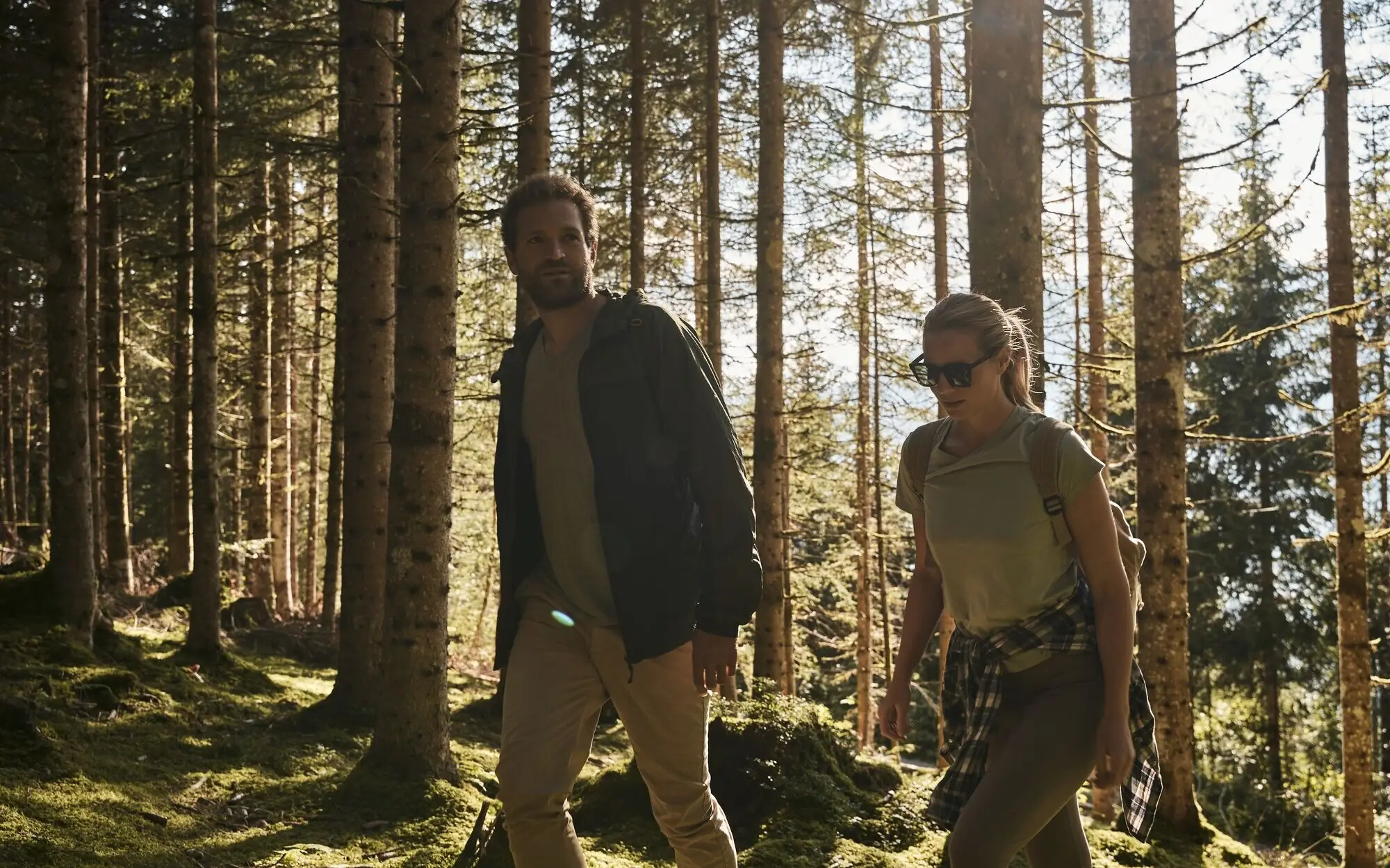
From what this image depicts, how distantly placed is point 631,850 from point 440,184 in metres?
3.96

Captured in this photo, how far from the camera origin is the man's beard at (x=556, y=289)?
3.54m

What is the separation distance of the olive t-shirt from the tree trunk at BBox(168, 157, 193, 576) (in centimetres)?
1358

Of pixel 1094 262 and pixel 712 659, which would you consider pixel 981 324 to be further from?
pixel 1094 262

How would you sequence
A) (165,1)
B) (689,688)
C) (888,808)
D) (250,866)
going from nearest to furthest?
(689,688) → (250,866) → (888,808) → (165,1)

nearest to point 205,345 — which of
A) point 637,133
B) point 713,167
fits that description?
point 637,133

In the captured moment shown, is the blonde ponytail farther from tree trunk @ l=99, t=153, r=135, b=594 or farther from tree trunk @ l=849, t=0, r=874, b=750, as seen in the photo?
tree trunk @ l=99, t=153, r=135, b=594

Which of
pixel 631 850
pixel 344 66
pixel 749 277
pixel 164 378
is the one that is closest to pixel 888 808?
pixel 631 850

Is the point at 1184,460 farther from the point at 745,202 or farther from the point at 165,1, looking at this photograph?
the point at 165,1

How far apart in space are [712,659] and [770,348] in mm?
9771

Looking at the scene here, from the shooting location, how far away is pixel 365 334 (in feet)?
30.6

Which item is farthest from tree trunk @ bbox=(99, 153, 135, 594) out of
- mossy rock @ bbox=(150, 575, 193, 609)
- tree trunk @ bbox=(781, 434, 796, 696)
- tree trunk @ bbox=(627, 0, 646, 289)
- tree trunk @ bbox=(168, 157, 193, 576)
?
tree trunk @ bbox=(781, 434, 796, 696)

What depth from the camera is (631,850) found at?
552 centimetres

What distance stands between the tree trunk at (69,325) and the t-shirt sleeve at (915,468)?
796cm

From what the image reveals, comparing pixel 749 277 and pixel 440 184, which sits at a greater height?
pixel 749 277
